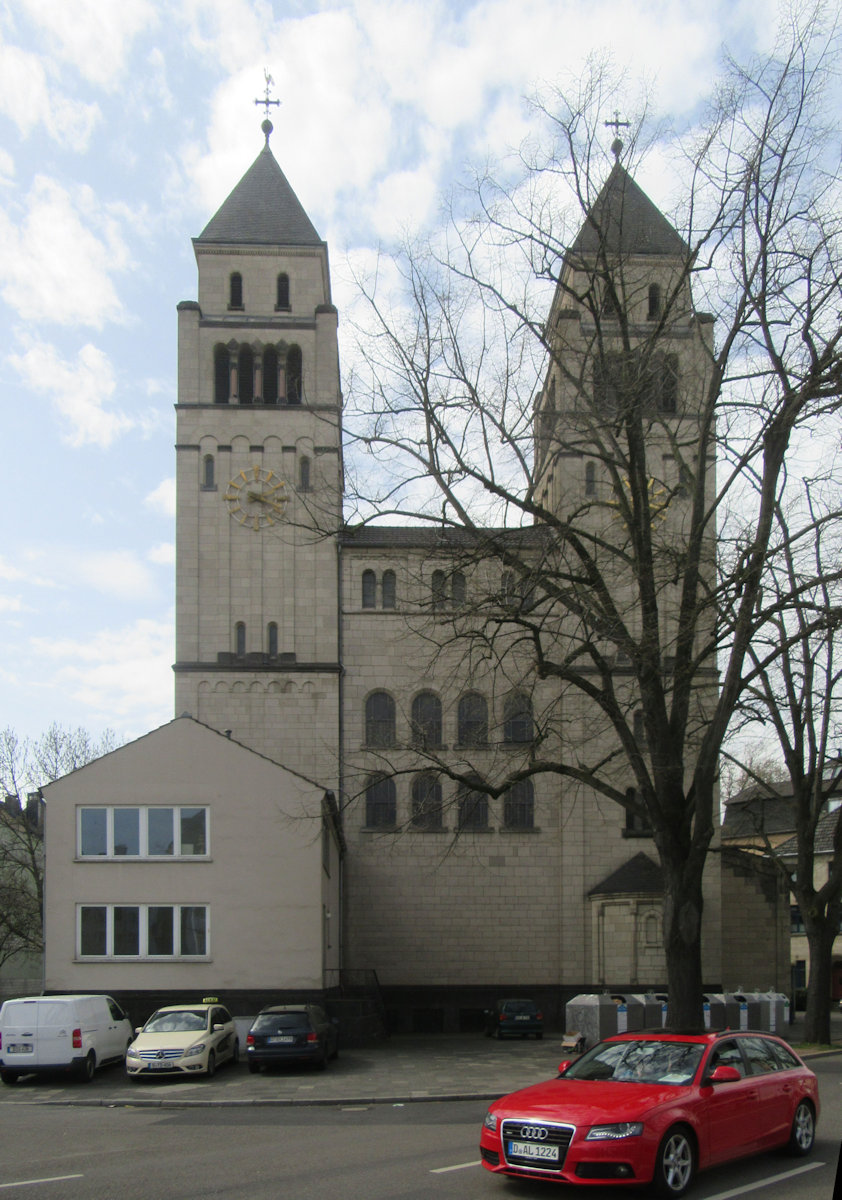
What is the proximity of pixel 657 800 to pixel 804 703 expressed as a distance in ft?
30.6

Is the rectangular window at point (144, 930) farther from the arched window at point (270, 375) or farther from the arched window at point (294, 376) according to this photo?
the arched window at point (270, 375)

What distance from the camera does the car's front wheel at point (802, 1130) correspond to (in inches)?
467

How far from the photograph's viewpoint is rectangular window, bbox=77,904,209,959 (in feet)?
94.6

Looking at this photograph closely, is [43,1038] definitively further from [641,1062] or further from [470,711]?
[470,711]

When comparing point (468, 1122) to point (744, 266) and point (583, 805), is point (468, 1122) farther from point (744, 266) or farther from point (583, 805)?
point (583, 805)

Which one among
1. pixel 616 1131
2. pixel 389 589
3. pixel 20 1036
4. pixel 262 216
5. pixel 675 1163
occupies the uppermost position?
pixel 262 216

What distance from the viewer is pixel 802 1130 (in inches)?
472

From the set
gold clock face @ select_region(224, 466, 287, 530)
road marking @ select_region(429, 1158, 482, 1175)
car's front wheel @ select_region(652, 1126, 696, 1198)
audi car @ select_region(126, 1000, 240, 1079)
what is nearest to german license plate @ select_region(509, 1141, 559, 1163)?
car's front wheel @ select_region(652, 1126, 696, 1198)

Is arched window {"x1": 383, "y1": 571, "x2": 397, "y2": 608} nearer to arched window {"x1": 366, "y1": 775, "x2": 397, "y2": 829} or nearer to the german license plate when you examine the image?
arched window {"x1": 366, "y1": 775, "x2": 397, "y2": 829}

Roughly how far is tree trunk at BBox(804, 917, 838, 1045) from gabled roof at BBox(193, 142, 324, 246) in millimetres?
29386

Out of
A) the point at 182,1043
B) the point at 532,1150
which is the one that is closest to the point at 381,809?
the point at 182,1043

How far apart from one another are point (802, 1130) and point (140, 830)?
20.5 metres

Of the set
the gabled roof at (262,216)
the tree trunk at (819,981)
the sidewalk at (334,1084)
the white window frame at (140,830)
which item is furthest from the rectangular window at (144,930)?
the gabled roof at (262,216)

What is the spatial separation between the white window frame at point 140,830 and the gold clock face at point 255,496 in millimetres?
14210
